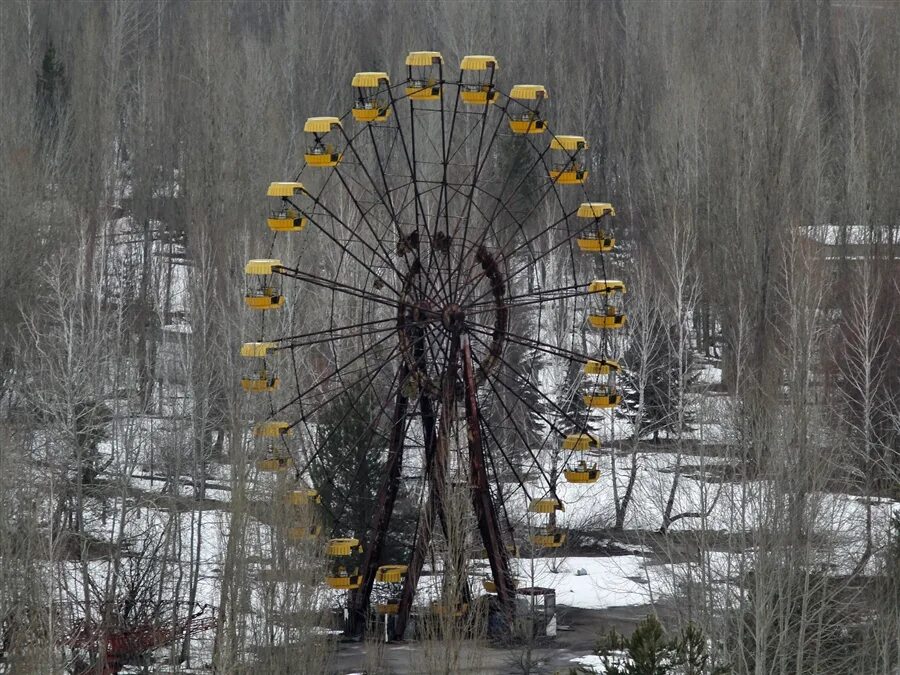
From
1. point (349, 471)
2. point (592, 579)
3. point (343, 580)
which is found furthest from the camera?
point (592, 579)

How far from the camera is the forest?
21531mm

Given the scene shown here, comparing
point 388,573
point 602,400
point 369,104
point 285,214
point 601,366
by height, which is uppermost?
point 369,104

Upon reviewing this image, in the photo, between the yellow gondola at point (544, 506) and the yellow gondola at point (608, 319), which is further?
the yellow gondola at point (608, 319)

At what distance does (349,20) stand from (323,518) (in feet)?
128

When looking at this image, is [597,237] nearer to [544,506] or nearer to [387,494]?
[544,506]

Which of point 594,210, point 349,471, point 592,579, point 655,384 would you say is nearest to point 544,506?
point 594,210

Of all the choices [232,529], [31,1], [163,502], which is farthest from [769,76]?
[31,1]

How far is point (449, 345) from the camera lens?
2214 cm

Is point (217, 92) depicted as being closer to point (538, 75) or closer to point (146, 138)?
point (146, 138)

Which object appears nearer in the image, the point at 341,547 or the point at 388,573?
the point at 341,547

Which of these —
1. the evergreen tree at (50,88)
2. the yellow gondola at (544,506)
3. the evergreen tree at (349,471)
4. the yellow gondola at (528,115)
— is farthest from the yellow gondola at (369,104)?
the evergreen tree at (50,88)

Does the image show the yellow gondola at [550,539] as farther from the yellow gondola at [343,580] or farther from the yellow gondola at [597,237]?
the yellow gondola at [597,237]

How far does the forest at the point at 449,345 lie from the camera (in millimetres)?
21531

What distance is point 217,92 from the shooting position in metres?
43.1
